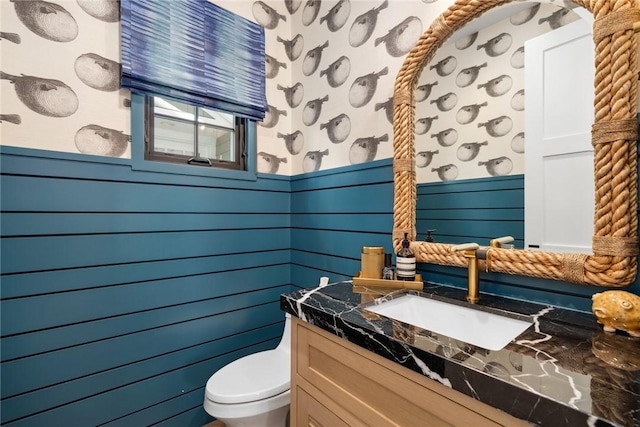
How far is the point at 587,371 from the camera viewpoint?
60cm

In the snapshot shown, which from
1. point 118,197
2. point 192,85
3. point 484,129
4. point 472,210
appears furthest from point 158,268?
point 484,129

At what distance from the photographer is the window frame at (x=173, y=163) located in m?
1.48

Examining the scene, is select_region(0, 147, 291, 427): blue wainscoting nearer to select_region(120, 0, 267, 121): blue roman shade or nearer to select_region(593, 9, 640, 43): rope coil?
select_region(120, 0, 267, 121): blue roman shade

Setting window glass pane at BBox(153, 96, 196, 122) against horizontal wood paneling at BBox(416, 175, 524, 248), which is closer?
horizontal wood paneling at BBox(416, 175, 524, 248)

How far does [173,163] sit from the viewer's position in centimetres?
161

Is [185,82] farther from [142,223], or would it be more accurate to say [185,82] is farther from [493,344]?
[493,344]

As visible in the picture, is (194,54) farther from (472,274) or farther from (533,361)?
(533,361)

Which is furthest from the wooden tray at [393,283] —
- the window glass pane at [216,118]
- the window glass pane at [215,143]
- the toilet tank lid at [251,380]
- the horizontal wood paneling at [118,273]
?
the window glass pane at [216,118]

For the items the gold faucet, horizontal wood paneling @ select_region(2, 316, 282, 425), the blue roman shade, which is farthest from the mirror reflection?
horizontal wood paneling @ select_region(2, 316, 282, 425)

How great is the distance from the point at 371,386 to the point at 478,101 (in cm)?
108

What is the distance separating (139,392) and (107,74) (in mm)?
1526

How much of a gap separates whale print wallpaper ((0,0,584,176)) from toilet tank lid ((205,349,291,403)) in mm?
1123

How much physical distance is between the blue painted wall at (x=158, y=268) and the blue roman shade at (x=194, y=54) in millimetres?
440

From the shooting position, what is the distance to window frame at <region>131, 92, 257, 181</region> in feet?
4.86
